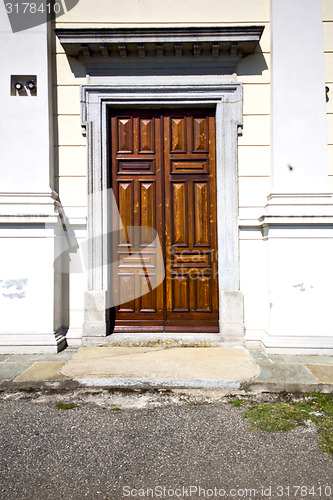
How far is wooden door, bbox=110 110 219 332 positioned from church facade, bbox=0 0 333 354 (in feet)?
0.07

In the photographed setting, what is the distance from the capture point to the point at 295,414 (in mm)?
2922

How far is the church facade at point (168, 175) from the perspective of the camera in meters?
4.64

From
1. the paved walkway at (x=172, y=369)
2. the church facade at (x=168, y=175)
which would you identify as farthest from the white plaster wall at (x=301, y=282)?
the paved walkway at (x=172, y=369)

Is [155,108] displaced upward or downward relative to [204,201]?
upward

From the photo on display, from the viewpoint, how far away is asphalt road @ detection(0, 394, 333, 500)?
2.04 metres

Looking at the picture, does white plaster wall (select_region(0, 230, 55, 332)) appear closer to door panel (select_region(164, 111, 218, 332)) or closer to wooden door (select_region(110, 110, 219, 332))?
wooden door (select_region(110, 110, 219, 332))

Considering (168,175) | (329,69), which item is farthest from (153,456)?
(329,69)

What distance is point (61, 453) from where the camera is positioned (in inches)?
94.1

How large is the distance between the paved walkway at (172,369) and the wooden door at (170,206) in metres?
0.68

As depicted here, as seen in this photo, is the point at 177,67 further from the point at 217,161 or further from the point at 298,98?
the point at 298,98

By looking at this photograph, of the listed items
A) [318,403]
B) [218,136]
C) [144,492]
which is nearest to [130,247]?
[218,136]

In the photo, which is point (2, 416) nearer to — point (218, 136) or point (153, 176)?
point (153, 176)

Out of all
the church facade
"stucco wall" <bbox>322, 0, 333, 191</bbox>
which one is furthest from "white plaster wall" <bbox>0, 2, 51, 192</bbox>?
"stucco wall" <bbox>322, 0, 333, 191</bbox>

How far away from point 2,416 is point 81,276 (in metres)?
2.37
